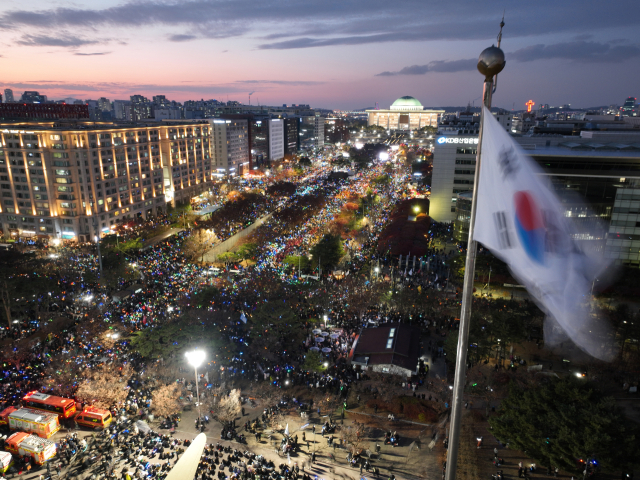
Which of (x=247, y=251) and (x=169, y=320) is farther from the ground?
(x=169, y=320)

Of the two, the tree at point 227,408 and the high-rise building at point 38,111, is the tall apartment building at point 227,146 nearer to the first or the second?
the high-rise building at point 38,111

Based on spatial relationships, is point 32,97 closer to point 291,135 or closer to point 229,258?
point 291,135

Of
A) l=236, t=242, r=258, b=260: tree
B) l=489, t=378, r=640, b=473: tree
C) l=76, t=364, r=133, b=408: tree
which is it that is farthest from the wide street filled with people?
l=489, t=378, r=640, b=473: tree

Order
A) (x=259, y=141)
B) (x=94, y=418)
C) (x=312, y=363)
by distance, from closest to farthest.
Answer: (x=94, y=418)
(x=312, y=363)
(x=259, y=141)

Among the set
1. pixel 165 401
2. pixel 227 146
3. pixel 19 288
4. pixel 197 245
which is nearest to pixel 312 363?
pixel 165 401

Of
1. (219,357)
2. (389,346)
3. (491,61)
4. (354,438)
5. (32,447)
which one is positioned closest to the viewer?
(491,61)

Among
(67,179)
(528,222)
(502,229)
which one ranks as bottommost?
(67,179)

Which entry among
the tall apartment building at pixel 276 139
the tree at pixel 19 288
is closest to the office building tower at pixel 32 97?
the tall apartment building at pixel 276 139
